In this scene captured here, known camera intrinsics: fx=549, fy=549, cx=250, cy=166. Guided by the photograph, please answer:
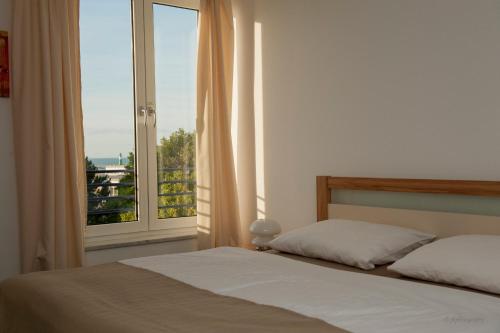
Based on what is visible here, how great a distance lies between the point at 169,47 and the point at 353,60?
53.3 inches

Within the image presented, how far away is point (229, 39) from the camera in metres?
3.90

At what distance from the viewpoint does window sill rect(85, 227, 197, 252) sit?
3.46 metres

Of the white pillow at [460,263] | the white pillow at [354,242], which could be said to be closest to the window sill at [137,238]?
the white pillow at [354,242]

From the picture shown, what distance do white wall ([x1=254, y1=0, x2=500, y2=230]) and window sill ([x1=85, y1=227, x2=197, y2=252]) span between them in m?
0.62

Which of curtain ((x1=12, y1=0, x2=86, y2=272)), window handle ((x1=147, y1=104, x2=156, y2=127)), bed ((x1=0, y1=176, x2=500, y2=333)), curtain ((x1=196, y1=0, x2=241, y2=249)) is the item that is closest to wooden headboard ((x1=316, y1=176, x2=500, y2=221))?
bed ((x1=0, y1=176, x2=500, y2=333))

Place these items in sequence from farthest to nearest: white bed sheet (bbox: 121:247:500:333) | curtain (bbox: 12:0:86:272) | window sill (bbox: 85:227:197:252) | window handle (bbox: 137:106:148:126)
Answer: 1. window handle (bbox: 137:106:148:126)
2. window sill (bbox: 85:227:197:252)
3. curtain (bbox: 12:0:86:272)
4. white bed sheet (bbox: 121:247:500:333)

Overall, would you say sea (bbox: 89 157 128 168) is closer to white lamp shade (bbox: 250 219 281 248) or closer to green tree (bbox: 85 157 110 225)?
green tree (bbox: 85 157 110 225)

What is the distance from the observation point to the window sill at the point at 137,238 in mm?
3463

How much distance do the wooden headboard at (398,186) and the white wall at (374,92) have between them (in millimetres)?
70

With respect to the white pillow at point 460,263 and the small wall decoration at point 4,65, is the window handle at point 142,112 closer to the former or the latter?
the small wall decoration at point 4,65

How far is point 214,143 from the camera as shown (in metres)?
3.79

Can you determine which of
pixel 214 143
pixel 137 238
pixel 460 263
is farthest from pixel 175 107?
pixel 460 263

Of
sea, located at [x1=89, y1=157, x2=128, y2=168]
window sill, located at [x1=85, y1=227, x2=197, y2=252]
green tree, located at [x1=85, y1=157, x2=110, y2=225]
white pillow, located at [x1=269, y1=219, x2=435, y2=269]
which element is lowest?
window sill, located at [x1=85, y1=227, x2=197, y2=252]

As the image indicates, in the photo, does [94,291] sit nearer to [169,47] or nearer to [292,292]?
[292,292]
